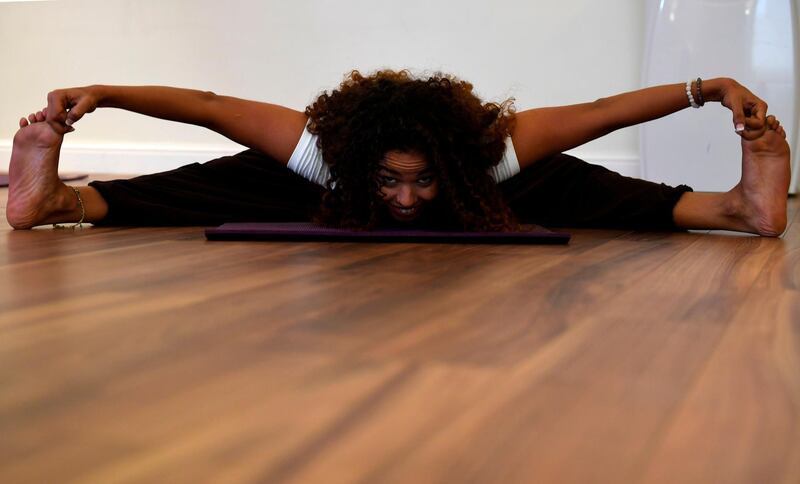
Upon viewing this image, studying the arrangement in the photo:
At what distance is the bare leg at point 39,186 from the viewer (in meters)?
1.86

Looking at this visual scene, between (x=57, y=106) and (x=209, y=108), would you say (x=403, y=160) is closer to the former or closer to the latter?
(x=209, y=108)

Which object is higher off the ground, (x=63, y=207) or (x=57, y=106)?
(x=57, y=106)

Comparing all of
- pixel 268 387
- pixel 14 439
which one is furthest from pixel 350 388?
pixel 14 439

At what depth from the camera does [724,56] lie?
3215 millimetres

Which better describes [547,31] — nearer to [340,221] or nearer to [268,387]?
[340,221]

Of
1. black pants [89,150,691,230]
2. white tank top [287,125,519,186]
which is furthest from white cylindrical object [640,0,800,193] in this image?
white tank top [287,125,519,186]

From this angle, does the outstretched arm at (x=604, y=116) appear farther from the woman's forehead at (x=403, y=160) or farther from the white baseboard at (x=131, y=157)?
the white baseboard at (x=131, y=157)

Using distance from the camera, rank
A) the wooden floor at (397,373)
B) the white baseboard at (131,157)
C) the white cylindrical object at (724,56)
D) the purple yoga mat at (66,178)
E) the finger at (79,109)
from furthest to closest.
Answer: the white baseboard at (131,157)
the purple yoga mat at (66,178)
the white cylindrical object at (724,56)
the finger at (79,109)
the wooden floor at (397,373)

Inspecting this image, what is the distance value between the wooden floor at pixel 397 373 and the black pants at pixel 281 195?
647 millimetres

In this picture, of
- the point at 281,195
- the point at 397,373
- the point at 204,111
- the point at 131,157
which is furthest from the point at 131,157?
the point at 397,373

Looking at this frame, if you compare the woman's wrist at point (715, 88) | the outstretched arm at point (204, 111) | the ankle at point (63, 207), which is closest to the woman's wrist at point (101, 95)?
the outstretched arm at point (204, 111)

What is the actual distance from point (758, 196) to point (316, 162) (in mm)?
915

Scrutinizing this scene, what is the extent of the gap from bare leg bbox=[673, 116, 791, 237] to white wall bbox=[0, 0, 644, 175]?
4.65 feet

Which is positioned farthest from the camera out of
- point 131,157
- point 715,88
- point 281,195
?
point 131,157
